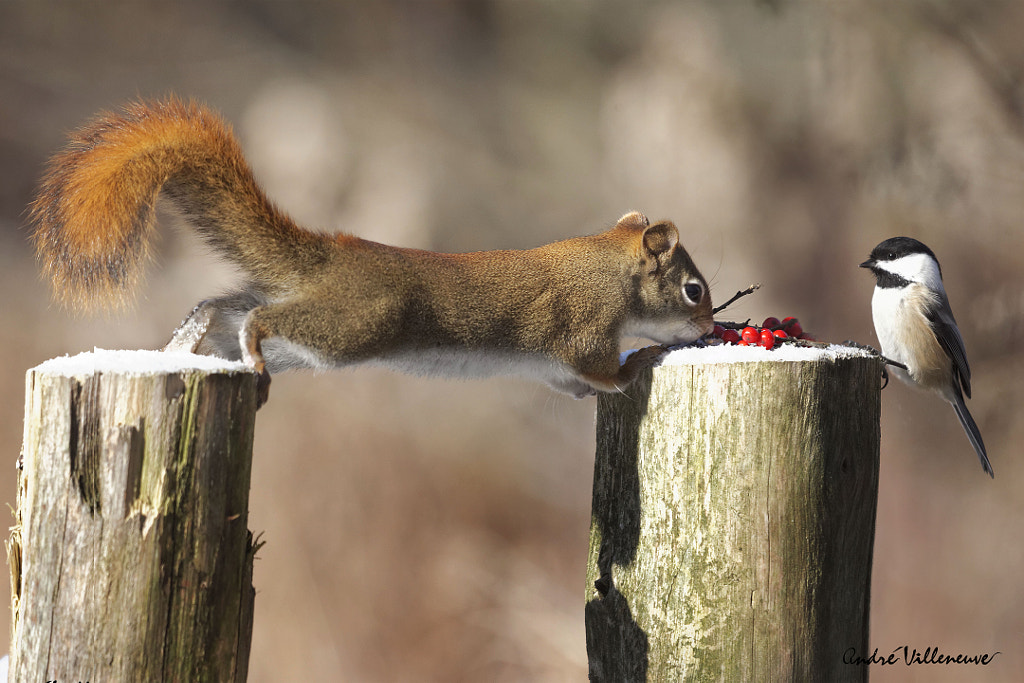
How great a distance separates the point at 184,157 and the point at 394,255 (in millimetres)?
476

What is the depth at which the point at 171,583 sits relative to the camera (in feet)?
5.13

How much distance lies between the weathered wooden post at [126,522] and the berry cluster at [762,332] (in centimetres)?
120


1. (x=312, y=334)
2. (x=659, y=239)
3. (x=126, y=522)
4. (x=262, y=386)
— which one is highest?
(x=659, y=239)

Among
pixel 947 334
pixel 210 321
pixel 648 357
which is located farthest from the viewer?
pixel 947 334

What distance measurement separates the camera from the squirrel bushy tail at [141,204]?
1678 millimetres

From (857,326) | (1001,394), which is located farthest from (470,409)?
(1001,394)

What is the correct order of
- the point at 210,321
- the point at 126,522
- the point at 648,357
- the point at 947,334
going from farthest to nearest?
the point at 947,334, the point at 648,357, the point at 210,321, the point at 126,522

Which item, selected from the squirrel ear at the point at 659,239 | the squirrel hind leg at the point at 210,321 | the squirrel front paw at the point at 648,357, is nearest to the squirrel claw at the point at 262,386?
the squirrel hind leg at the point at 210,321

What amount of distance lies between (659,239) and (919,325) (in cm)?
107

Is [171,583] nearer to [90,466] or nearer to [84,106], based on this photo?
[90,466]

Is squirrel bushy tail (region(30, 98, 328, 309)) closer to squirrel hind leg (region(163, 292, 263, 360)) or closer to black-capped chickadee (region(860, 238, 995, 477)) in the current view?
squirrel hind leg (region(163, 292, 263, 360))

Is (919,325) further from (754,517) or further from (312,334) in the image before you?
(312,334)

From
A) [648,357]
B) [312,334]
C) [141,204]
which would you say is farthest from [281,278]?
[648,357]

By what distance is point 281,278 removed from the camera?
180cm
